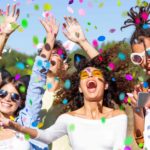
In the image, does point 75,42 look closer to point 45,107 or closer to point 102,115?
point 45,107

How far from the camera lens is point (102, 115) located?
5.77 m

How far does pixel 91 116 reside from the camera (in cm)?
576

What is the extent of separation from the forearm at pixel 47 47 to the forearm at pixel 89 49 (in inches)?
13.8

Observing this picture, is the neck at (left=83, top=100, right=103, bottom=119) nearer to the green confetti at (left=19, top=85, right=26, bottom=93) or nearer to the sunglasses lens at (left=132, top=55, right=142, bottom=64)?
the sunglasses lens at (left=132, top=55, right=142, bottom=64)

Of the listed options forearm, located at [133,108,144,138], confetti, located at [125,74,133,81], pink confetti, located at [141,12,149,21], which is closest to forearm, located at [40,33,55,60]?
confetti, located at [125,74,133,81]

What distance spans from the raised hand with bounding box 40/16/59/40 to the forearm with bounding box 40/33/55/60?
0.12ft

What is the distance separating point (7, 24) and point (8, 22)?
0.09ft

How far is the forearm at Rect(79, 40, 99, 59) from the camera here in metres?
6.51

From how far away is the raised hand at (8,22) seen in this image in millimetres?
6844

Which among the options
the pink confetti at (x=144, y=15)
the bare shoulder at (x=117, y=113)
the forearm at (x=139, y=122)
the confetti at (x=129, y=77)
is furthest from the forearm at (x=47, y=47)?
the forearm at (x=139, y=122)

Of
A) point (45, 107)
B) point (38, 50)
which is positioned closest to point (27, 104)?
point (45, 107)

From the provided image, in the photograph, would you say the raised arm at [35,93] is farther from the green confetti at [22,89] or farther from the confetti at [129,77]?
the confetti at [129,77]

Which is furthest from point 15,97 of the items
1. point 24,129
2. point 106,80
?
point 106,80

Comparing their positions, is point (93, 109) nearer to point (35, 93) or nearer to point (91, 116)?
point (91, 116)
